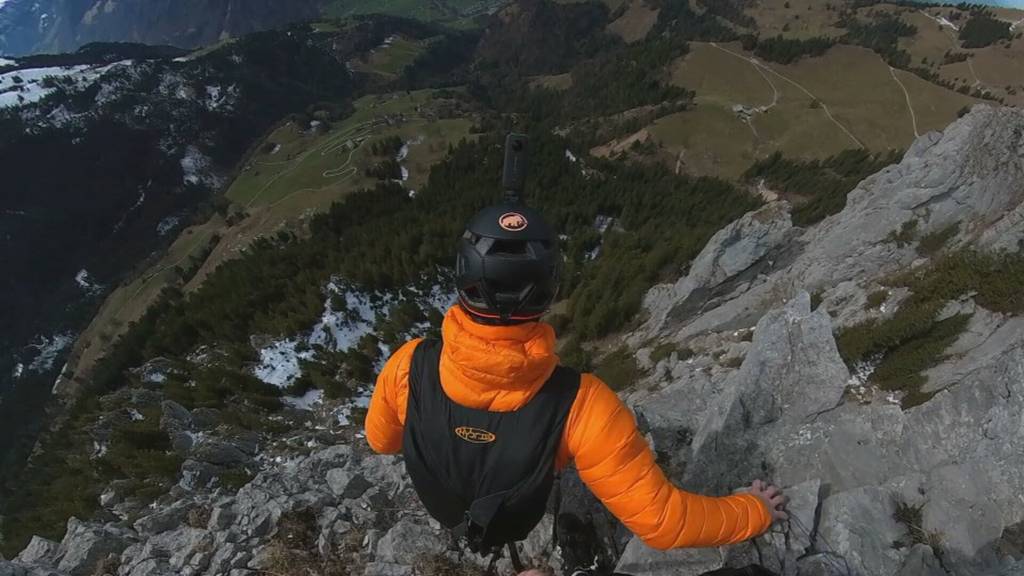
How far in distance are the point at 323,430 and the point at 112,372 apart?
33.0m

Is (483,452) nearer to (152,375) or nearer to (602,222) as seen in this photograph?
(152,375)

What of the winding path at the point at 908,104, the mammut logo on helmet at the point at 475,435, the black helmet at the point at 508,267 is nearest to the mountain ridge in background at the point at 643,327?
the winding path at the point at 908,104

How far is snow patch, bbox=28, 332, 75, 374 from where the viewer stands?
355 ft

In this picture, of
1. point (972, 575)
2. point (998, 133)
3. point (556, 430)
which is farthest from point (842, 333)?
point (998, 133)

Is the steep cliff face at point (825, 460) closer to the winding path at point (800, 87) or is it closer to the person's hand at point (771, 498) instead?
the person's hand at point (771, 498)

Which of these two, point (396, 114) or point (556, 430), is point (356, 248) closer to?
point (556, 430)

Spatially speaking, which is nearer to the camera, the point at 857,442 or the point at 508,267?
the point at 508,267

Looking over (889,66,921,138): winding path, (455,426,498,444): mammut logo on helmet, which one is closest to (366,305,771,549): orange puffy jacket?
(455,426,498,444): mammut logo on helmet

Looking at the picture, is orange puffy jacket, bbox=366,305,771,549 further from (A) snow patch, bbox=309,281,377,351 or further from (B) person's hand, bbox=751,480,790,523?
(A) snow patch, bbox=309,281,377,351

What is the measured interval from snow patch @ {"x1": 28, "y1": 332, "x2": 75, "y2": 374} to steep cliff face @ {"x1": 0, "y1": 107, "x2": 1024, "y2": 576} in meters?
133

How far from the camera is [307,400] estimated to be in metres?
26.9

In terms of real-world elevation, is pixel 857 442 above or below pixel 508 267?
below

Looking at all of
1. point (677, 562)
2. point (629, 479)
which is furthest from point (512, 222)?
point (677, 562)

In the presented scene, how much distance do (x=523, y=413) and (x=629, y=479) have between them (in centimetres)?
91
